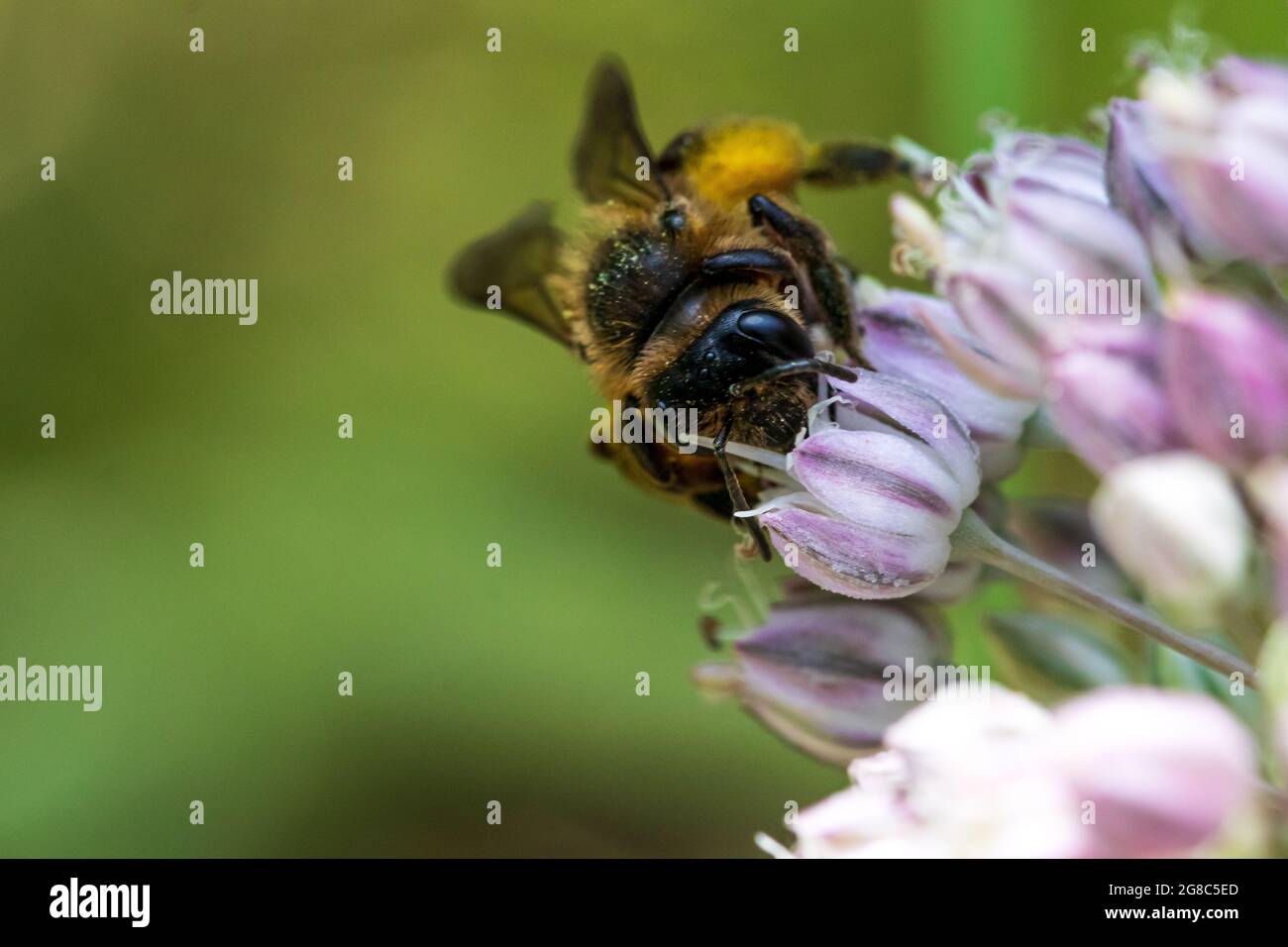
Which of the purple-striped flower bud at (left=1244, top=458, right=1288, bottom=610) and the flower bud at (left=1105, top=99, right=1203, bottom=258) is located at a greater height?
the flower bud at (left=1105, top=99, right=1203, bottom=258)

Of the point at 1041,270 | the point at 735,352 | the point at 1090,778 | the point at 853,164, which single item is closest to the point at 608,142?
the point at 853,164

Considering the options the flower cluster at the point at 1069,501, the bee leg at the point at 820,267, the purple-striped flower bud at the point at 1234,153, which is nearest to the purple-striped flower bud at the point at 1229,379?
the flower cluster at the point at 1069,501

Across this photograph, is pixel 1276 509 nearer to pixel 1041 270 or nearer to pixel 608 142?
pixel 1041 270

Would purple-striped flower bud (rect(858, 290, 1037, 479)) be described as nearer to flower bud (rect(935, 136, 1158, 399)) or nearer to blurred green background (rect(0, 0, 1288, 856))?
flower bud (rect(935, 136, 1158, 399))

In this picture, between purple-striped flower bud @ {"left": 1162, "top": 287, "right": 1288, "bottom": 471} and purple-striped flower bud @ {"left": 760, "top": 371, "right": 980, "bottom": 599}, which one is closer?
purple-striped flower bud @ {"left": 1162, "top": 287, "right": 1288, "bottom": 471}

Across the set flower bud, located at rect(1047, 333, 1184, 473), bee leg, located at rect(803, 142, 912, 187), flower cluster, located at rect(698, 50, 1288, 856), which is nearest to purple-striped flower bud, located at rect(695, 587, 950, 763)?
flower cluster, located at rect(698, 50, 1288, 856)

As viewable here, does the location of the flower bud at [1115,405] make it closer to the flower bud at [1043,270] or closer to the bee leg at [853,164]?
the flower bud at [1043,270]

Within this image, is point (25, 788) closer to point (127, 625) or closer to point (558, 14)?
point (127, 625)
